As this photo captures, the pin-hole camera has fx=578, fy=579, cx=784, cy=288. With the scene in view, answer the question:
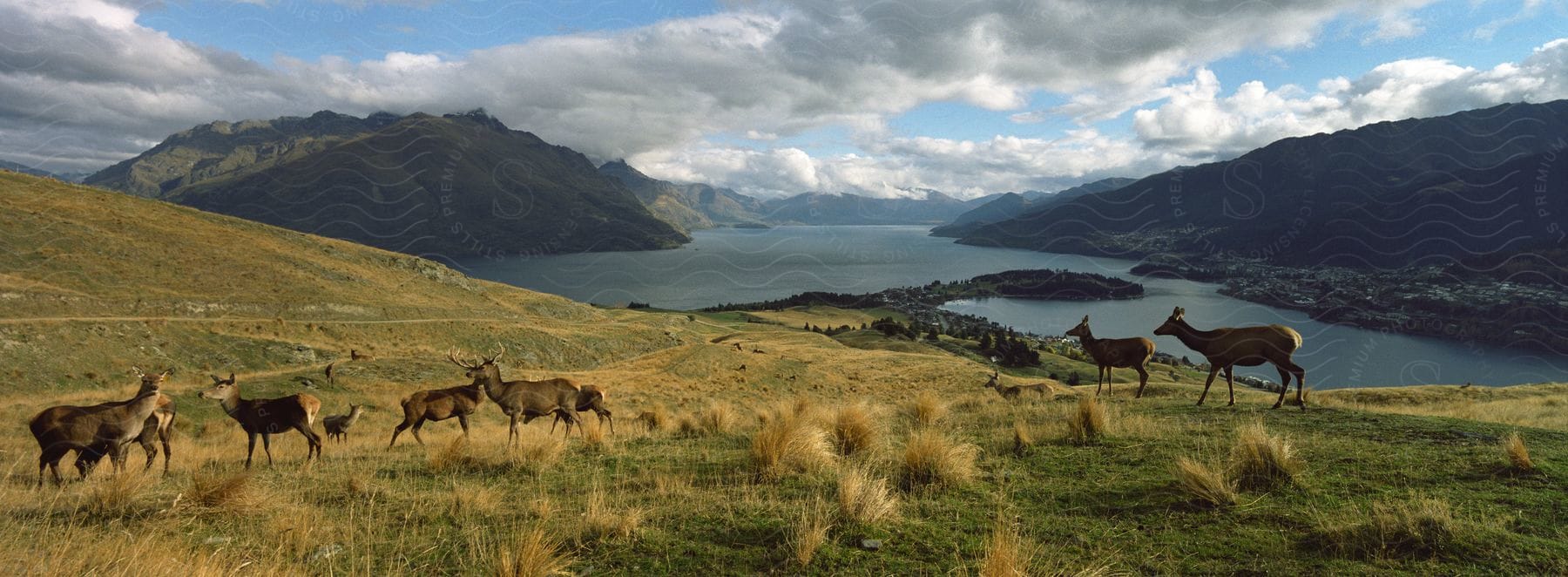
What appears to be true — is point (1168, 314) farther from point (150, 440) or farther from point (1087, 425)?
point (150, 440)

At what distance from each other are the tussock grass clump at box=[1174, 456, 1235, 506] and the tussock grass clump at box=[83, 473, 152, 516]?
1002cm

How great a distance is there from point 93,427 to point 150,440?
99 cm

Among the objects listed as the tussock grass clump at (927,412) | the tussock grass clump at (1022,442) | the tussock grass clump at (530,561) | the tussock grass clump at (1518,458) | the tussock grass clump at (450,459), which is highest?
the tussock grass clump at (1518,458)

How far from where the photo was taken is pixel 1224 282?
182750 millimetres

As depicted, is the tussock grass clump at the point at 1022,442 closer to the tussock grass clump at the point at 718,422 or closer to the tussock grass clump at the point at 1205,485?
the tussock grass clump at the point at 1205,485

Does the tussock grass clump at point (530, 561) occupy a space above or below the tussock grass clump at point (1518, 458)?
below

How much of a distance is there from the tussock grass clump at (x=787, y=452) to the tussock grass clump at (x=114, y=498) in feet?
20.3

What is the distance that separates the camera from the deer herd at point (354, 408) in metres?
8.45

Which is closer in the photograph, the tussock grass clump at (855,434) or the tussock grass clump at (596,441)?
the tussock grass clump at (855,434)

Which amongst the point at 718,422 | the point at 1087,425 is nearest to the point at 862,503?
the point at 1087,425

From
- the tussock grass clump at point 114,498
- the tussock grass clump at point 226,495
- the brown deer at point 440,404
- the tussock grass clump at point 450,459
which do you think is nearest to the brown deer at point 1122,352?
the tussock grass clump at point 450,459

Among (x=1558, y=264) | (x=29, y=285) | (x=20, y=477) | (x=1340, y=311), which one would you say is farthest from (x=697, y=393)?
(x=1558, y=264)

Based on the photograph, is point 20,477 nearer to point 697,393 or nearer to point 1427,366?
point 697,393

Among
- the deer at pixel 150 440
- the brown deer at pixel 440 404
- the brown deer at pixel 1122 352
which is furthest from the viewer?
the brown deer at pixel 1122 352
